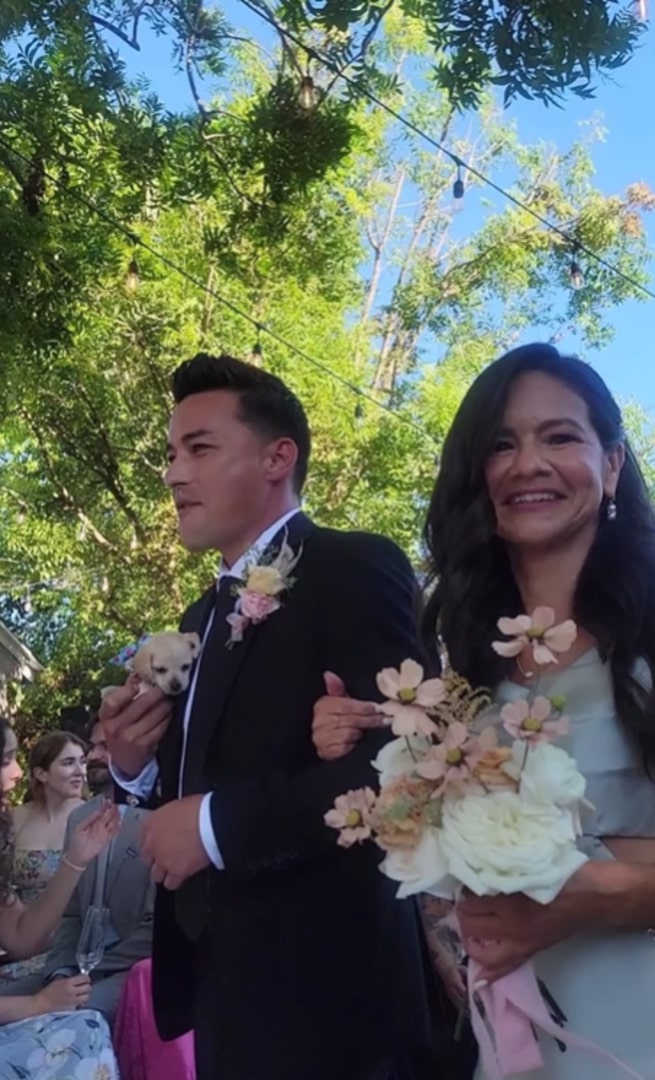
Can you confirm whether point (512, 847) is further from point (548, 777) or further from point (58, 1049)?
point (58, 1049)

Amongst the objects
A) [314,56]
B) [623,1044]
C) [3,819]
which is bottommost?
[623,1044]

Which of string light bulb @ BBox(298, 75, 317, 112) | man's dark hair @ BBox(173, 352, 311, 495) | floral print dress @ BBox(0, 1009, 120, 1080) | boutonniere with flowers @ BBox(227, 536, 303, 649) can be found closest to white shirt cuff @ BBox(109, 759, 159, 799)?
boutonniere with flowers @ BBox(227, 536, 303, 649)

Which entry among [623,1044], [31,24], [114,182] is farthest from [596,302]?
[623,1044]

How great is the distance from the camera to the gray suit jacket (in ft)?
13.2

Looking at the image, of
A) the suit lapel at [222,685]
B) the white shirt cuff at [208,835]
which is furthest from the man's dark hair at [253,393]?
the white shirt cuff at [208,835]

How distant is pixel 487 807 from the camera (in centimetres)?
124

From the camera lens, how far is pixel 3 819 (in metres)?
3.80

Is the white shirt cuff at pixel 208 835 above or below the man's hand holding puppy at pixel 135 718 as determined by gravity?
below

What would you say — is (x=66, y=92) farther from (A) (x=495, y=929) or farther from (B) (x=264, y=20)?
(A) (x=495, y=929)

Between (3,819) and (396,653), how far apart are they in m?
2.27

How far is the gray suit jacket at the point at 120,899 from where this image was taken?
4.01 m

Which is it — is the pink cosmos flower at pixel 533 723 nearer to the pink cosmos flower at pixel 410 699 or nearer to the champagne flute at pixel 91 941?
the pink cosmos flower at pixel 410 699

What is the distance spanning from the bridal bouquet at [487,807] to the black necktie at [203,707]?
2.42 ft

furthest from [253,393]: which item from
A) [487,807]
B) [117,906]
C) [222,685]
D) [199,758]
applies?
[117,906]
